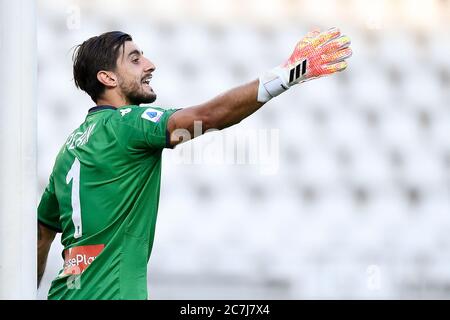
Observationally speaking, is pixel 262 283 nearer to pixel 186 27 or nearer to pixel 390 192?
pixel 390 192

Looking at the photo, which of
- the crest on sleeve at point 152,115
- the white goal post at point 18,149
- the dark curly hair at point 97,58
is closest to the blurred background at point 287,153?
the dark curly hair at point 97,58

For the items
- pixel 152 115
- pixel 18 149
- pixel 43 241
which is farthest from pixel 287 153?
pixel 18 149

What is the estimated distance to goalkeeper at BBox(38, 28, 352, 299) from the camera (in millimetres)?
3154

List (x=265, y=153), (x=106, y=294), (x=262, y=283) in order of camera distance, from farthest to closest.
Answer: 1. (x=265, y=153)
2. (x=262, y=283)
3. (x=106, y=294)

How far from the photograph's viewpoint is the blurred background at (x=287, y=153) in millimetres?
6152

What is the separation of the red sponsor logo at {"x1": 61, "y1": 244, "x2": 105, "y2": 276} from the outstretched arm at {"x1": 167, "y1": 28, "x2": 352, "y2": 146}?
534 mm

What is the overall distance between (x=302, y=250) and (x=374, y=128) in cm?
98

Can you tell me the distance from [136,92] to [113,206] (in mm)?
427

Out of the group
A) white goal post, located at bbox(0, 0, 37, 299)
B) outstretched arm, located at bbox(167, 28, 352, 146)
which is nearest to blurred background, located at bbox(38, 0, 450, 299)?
outstretched arm, located at bbox(167, 28, 352, 146)

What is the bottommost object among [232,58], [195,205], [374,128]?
[195,205]

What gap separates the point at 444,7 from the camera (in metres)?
7.00

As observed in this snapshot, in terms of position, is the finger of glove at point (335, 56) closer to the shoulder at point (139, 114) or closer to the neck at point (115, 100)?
the shoulder at point (139, 114)
